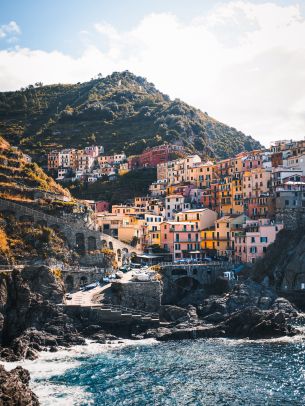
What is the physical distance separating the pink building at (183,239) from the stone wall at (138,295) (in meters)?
22.8

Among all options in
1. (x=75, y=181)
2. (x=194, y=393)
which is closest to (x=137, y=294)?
(x=194, y=393)

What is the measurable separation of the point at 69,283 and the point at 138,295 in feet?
37.6

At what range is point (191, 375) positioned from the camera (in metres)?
54.6

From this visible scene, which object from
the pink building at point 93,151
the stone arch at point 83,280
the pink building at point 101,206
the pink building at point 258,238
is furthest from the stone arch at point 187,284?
the pink building at point 93,151

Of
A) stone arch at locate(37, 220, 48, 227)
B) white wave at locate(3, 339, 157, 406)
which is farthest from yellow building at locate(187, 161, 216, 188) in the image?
white wave at locate(3, 339, 157, 406)

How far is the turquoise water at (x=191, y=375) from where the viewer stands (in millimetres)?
47875

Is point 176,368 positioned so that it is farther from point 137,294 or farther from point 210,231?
point 210,231

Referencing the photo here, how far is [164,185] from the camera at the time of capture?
468 feet

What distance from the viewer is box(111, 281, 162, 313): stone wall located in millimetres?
80500

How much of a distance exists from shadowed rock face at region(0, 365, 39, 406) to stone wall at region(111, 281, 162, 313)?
33623 mm

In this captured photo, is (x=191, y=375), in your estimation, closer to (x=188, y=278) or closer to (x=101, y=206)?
(x=188, y=278)

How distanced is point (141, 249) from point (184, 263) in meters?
14.9

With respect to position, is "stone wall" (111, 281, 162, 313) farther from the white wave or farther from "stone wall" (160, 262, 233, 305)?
the white wave

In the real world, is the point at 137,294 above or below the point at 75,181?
below
